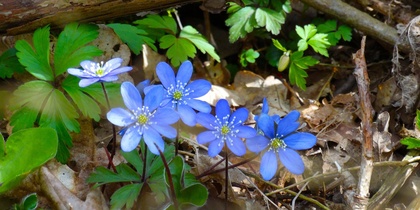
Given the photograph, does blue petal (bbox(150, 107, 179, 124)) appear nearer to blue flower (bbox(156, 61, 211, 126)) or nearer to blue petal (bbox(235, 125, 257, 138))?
blue flower (bbox(156, 61, 211, 126))

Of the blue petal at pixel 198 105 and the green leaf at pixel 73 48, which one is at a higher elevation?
the green leaf at pixel 73 48

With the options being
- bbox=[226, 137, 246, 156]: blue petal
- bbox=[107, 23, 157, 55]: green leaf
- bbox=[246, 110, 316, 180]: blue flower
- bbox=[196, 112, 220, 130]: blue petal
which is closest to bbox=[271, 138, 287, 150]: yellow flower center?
bbox=[246, 110, 316, 180]: blue flower

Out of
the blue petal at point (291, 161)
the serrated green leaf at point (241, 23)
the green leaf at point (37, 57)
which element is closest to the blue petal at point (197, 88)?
the blue petal at point (291, 161)

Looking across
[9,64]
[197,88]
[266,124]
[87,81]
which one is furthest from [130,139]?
[9,64]

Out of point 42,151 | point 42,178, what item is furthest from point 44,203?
point 42,151

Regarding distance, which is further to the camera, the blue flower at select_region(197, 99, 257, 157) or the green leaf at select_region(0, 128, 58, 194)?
the green leaf at select_region(0, 128, 58, 194)

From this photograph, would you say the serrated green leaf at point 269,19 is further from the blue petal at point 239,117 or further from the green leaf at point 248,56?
the blue petal at point 239,117

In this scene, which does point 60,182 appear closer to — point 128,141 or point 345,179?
point 128,141

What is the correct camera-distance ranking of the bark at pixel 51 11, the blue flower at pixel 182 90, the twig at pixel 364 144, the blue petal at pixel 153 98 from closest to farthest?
the blue petal at pixel 153 98 → the blue flower at pixel 182 90 → the twig at pixel 364 144 → the bark at pixel 51 11
